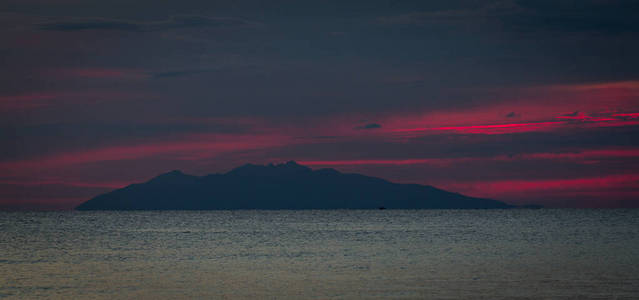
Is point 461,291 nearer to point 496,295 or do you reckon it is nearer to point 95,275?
point 496,295

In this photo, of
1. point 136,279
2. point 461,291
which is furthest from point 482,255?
point 136,279

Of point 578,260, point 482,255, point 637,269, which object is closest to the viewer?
point 637,269

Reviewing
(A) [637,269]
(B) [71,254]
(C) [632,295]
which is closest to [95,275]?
(B) [71,254]

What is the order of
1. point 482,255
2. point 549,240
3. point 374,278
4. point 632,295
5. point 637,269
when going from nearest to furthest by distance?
1. point 632,295
2. point 374,278
3. point 637,269
4. point 482,255
5. point 549,240

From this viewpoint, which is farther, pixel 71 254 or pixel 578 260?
pixel 71 254

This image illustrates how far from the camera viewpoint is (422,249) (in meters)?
64.3

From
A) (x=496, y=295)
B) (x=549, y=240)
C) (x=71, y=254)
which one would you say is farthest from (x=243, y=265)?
(x=549, y=240)

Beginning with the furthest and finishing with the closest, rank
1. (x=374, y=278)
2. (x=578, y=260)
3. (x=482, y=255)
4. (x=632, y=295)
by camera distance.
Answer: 1. (x=482, y=255)
2. (x=578, y=260)
3. (x=374, y=278)
4. (x=632, y=295)

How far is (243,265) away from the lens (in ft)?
165

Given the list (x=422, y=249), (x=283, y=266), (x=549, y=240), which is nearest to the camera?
(x=283, y=266)

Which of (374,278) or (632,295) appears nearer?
(632,295)

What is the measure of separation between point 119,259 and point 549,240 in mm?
46671

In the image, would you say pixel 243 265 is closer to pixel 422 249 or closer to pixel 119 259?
pixel 119 259

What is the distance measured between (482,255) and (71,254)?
33794 millimetres
